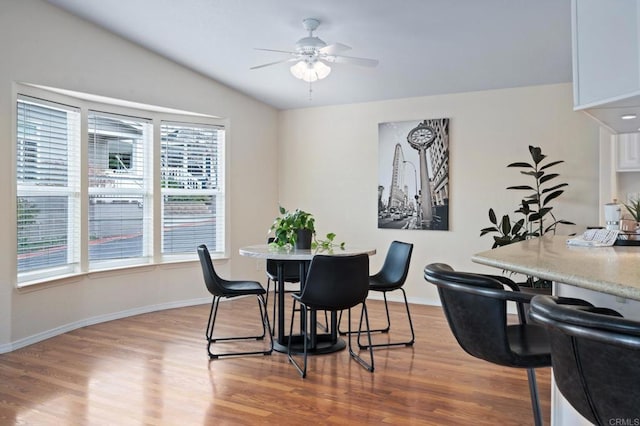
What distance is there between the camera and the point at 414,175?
582cm

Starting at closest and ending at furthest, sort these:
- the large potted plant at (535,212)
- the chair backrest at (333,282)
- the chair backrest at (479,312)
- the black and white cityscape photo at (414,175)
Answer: the chair backrest at (479,312) → the chair backrest at (333,282) → the large potted plant at (535,212) → the black and white cityscape photo at (414,175)

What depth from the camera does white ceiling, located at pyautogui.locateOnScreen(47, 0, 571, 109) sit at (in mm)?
3875

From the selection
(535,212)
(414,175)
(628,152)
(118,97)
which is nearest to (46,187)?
(118,97)

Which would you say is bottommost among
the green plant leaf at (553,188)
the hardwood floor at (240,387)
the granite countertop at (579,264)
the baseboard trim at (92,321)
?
the hardwood floor at (240,387)

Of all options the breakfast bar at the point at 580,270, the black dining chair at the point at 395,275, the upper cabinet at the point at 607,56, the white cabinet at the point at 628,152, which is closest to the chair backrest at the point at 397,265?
the black dining chair at the point at 395,275

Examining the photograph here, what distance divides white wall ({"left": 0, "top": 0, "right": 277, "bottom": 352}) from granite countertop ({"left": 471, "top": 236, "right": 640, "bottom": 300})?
3.72 metres

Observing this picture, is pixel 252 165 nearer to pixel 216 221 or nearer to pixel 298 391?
pixel 216 221

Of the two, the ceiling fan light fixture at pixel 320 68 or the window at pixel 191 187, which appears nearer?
the ceiling fan light fixture at pixel 320 68

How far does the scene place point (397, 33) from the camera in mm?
4301

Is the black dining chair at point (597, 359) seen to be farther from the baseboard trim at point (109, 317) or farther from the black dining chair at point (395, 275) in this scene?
the baseboard trim at point (109, 317)

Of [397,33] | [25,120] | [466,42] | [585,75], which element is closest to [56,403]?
[25,120]

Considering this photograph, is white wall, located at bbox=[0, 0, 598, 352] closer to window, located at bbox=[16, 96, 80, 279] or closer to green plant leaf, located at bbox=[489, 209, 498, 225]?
window, located at bbox=[16, 96, 80, 279]

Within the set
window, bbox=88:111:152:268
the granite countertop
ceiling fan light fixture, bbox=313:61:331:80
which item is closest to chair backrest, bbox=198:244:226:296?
ceiling fan light fixture, bbox=313:61:331:80

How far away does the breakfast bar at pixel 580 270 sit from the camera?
1404 millimetres
